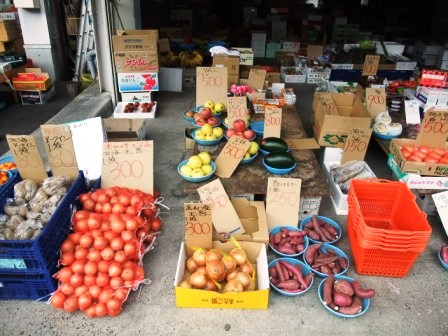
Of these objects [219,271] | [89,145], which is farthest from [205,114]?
[219,271]

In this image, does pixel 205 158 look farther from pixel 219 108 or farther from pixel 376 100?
pixel 376 100

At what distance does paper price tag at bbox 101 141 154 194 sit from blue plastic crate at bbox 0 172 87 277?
0.61 metres

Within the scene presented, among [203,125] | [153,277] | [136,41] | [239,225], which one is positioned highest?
[136,41]

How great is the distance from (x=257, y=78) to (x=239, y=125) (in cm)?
169

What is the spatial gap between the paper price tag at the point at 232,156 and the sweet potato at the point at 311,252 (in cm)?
100

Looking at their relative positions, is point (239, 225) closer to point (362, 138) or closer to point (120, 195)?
point (120, 195)

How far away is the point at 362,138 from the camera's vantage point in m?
3.40

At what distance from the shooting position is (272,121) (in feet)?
11.9

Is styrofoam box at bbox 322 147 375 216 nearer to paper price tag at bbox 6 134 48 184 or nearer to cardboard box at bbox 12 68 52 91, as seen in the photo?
paper price tag at bbox 6 134 48 184

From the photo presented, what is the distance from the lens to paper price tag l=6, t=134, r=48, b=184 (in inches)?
113

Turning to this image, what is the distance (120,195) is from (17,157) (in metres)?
0.95

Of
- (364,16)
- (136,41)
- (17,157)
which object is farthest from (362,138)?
(364,16)

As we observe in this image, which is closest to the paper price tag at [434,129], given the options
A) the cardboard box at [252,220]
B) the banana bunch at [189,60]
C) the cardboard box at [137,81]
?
the cardboard box at [252,220]

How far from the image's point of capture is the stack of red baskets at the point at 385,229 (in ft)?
7.62
